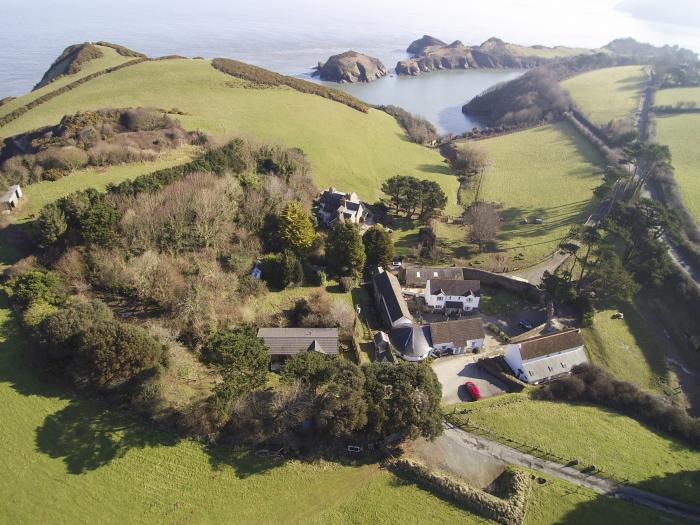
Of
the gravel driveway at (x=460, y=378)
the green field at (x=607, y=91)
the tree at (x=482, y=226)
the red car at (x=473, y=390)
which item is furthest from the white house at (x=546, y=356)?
the green field at (x=607, y=91)

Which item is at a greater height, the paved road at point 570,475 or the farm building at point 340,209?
the farm building at point 340,209

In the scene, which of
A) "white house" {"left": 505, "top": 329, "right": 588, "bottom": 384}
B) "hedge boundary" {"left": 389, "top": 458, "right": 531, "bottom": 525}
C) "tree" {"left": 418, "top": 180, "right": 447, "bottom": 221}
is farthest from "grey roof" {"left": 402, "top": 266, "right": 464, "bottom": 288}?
"hedge boundary" {"left": 389, "top": 458, "right": 531, "bottom": 525}

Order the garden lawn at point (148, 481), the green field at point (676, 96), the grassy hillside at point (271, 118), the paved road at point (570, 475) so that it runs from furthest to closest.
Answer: the green field at point (676, 96), the grassy hillside at point (271, 118), the paved road at point (570, 475), the garden lawn at point (148, 481)

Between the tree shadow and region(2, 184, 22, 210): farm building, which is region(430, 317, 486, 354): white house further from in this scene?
region(2, 184, 22, 210): farm building

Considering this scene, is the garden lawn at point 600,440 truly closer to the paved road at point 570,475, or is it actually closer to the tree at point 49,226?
the paved road at point 570,475

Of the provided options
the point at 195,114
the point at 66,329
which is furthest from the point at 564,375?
the point at 195,114

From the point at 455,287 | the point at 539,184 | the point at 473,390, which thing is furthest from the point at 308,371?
the point at 539,184

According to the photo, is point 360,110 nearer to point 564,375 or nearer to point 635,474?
point 564,375
